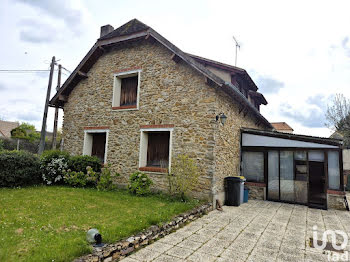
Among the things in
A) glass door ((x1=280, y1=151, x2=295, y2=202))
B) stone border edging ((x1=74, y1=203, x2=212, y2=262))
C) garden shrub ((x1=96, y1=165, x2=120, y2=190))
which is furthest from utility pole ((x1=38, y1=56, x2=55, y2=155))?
glass door ((x1=280, y1=151, x2=295, y2=202))

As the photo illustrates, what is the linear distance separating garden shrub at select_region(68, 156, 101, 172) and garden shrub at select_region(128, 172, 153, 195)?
91.8 inches

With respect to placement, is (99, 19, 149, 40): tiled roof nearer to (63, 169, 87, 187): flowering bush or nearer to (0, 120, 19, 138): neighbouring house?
(63, 169, 87, 187): flowering bush

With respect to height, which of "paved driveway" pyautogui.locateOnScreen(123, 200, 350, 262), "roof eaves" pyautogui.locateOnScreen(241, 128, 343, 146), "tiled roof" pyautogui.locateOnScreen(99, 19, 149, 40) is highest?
"tiled roof" pyautogui.locateOnScreen(99, 19, 149, 40)

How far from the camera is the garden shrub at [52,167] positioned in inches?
368

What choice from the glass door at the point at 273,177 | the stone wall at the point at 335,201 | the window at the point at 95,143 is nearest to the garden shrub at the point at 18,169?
the window at the point at 95,143

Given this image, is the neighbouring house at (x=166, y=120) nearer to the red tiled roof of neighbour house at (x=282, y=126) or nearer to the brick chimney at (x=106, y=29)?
the brick chimney at (x=106, y=29)

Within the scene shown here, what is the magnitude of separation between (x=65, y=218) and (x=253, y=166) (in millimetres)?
7646

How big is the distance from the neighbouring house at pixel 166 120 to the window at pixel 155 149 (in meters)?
0.04

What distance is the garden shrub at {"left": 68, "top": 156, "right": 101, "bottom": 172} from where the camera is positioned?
368 inches

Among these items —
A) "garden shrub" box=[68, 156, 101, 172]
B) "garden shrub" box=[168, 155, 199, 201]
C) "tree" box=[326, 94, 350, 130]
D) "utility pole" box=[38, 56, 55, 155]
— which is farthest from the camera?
"tree" box=[326, 94, 350, 130]

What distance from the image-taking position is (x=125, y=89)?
33.3ft

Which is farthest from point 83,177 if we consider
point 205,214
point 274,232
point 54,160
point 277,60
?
point 277,60

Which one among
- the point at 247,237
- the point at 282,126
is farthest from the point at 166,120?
the point at 282,126

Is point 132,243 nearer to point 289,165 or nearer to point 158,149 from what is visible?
point 158,149
